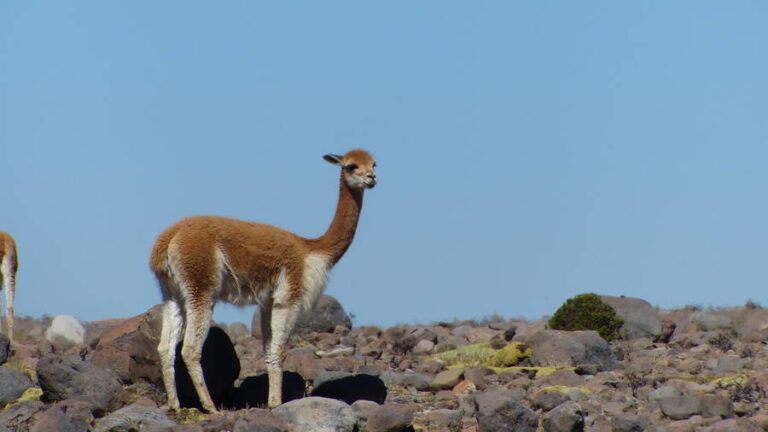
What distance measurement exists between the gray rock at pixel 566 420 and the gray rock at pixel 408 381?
5145 millimetres

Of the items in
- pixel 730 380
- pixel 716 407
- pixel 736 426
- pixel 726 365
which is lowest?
pixel 736 426

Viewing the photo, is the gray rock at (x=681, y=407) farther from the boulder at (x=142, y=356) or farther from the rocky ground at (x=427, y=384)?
the boulder at (x=142, y=356)

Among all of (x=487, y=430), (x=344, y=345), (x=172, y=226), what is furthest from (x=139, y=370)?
(x=344, y=345)

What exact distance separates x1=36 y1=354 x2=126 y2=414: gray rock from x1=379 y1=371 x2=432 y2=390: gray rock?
4.81 meters

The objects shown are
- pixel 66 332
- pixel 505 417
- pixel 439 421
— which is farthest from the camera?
pixel 66 332

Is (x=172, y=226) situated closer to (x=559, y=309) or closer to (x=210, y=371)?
(x=210, y=371)

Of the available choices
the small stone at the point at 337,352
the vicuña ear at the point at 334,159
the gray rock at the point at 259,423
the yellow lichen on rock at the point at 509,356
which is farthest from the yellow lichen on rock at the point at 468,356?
the gray rock at the point at 259,423

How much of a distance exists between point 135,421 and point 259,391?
298cm

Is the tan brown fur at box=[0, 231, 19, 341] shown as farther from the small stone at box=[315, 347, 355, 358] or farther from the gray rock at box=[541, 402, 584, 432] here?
the gray rock at box=[541, 402, 584, 432]

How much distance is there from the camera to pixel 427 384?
63.6 ft

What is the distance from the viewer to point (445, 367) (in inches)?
873

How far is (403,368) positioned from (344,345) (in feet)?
Answer: 14.1

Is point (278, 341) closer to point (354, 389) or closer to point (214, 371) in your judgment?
point (214, 371)

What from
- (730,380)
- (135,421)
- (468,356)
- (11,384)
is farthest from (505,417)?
(468,356)
